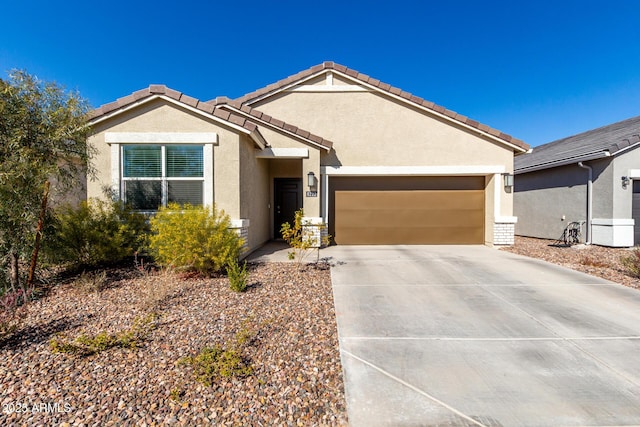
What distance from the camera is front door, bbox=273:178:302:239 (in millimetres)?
11305

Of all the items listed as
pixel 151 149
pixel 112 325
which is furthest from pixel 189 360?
pixel 151 149

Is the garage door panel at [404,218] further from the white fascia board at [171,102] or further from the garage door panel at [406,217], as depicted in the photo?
the white fascia board at [171,102]

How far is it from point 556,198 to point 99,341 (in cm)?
Answer: 1519

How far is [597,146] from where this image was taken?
1083cm

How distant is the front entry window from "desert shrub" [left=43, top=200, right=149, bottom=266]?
609 millimetres

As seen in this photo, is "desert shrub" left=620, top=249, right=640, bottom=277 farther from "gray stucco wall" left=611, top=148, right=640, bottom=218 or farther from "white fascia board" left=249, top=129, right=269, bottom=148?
"white fascia board" left=249, top=129, right=269, bottom=148

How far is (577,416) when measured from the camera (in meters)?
2.30

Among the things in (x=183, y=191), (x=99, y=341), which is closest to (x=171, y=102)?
(x=183, y=191)

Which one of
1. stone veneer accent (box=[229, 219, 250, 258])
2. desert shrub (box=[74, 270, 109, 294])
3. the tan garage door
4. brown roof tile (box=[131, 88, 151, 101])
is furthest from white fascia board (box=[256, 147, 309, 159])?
desert shrub (box=[74, 270, 109, 294])

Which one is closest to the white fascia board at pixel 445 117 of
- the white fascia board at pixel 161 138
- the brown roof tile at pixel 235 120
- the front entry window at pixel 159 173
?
the brown roof tile at pixel 235 120

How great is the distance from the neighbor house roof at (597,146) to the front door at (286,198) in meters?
10.4

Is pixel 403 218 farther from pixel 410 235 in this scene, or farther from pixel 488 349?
pixel 488 349

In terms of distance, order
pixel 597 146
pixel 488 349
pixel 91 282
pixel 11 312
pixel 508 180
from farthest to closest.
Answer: pixel 597 146 < pixel 508 180 < pixel 91 282 < pixel 11 312 < pixel 488 349

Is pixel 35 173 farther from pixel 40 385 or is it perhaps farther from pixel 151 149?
pixel 40 385
